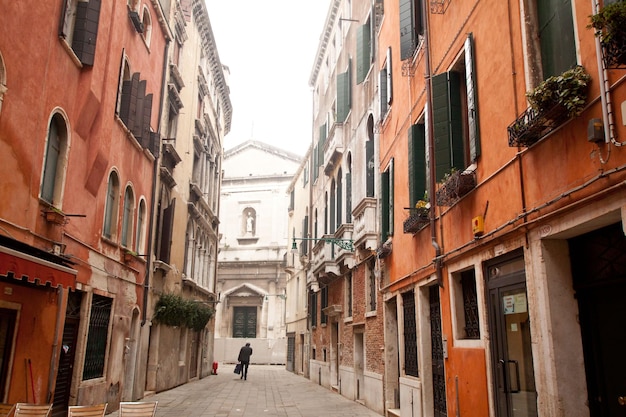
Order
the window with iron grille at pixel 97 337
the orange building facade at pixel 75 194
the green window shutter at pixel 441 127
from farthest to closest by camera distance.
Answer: the window with iron grille at pixel 97 337
the green window shutter at pixel 441 127
the orange building facade at pixel 75 194

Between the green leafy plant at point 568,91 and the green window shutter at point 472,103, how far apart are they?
2.22m

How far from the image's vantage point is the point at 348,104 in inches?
690

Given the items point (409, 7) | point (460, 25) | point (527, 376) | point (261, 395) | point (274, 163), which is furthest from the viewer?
point (274, 163)

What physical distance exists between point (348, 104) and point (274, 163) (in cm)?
2663

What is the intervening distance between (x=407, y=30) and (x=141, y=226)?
8.35 meters

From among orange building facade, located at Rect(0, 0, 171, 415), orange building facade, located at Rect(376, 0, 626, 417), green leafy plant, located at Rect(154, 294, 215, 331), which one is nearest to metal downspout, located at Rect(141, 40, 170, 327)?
orange building facade, located at Rect(0, 0, 171, 415)

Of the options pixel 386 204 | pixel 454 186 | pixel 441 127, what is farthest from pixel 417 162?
pixel 386 204

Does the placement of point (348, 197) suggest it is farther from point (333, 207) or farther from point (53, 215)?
point (53, 215)

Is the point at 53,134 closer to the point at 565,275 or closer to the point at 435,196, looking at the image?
the point at 435,196

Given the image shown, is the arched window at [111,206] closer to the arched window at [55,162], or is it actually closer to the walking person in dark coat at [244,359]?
the arched window at [55,162]

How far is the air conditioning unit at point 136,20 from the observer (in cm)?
1248

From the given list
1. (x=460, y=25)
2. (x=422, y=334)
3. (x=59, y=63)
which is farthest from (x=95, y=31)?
(x=422, y=334)

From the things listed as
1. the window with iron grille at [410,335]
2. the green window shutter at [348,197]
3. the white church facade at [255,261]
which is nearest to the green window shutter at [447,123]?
the window with iron grille at [410,335]

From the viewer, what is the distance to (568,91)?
4.69 metres
